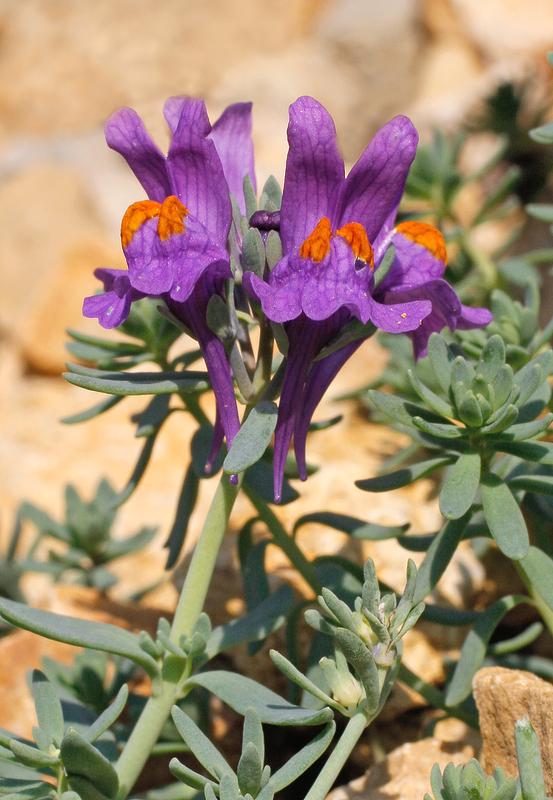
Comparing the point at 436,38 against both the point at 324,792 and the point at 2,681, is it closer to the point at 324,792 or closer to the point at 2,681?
the point at 2,681

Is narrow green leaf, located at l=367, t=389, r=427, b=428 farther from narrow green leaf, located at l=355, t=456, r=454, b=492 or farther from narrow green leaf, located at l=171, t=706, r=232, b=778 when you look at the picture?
narrow green leaf, located at l=171, t=706, r=232, b=778

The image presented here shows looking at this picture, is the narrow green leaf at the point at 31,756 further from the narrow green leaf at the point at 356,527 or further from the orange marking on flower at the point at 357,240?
the orange marking on flower at the point at 357,240

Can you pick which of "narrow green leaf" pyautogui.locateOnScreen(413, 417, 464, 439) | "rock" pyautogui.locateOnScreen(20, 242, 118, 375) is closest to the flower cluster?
"narrow green leaf" pyautogui.locateOnScreen(413, 417, 464, 439)

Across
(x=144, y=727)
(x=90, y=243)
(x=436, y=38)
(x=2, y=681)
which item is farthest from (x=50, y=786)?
(x=436, y=38)

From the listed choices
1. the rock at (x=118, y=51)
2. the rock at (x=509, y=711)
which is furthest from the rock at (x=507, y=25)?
the rock at (x=509, y=711)

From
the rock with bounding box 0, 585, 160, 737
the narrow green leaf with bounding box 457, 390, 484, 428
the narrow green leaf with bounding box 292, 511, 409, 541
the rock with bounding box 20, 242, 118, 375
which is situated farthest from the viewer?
the rock with bounding box 20, 242, 118, 375
